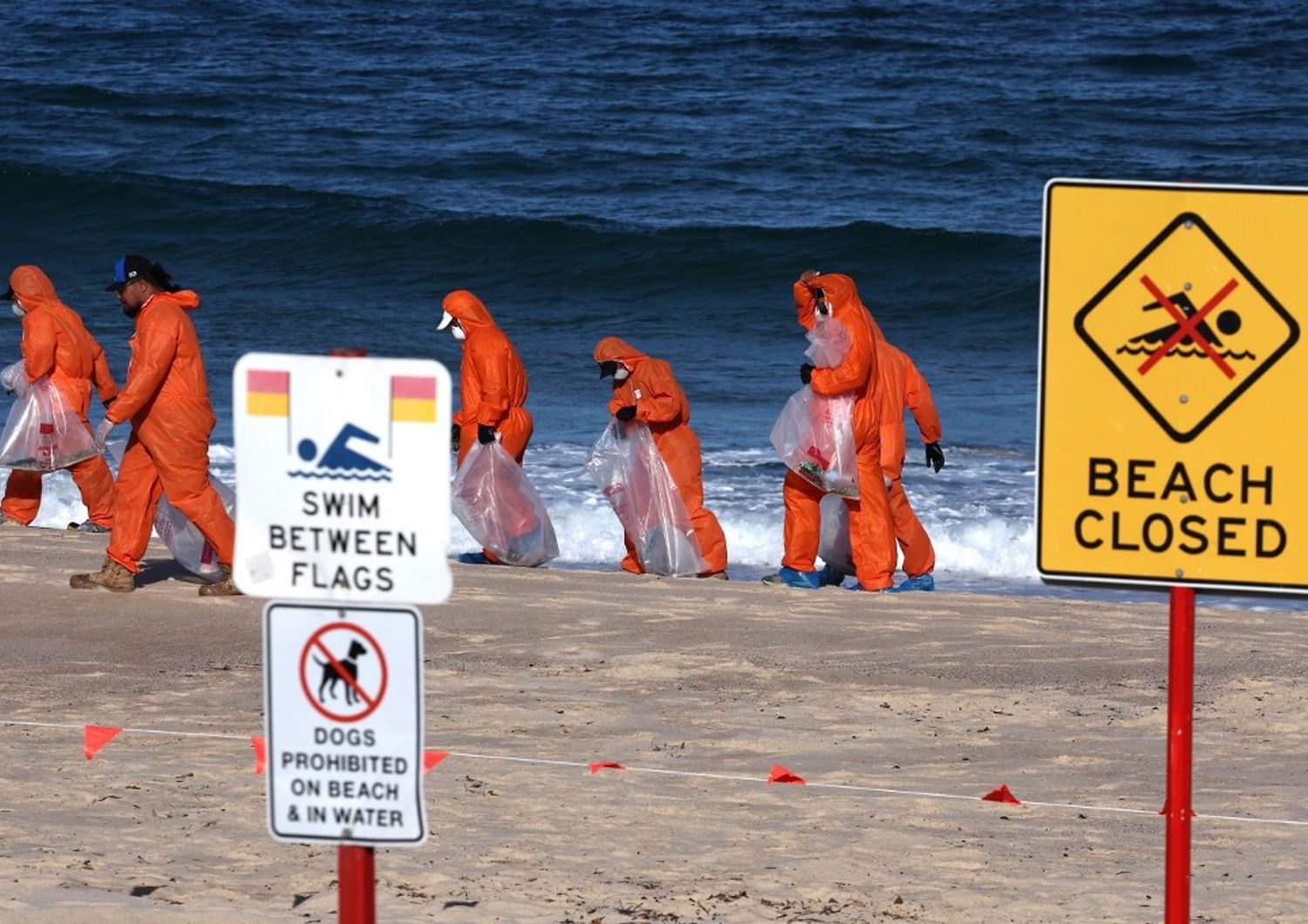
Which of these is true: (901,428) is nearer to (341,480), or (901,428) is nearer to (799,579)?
(799,579)

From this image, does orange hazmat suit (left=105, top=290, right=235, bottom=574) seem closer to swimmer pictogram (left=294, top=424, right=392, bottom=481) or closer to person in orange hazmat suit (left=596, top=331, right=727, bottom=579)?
person in orange hazmat suit (left=596, top=331, right=727, bottom=579)

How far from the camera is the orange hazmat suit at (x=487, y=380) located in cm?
1170

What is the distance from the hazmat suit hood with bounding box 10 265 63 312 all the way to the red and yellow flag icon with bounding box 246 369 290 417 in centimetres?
845

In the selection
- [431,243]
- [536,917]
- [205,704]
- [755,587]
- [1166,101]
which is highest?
[1166,101]

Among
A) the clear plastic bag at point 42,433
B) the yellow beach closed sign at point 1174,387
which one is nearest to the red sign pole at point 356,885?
the yellow beach closed sign at point 1174,387

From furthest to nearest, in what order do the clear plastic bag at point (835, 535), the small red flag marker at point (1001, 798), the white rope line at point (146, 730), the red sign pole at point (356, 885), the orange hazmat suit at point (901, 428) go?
the clear plastic bag at point (835, 535) < the orange hazmat suit at point (901, 428) < the white rope line at point (146, 730) < the small red flag marker at point (1001, 798) < the red sign pole at point (356, 885)

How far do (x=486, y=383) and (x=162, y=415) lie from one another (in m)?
2.50

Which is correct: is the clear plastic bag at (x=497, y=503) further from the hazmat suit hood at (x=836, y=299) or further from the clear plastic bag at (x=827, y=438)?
the hazmat suit hood at (x=836, y=299)

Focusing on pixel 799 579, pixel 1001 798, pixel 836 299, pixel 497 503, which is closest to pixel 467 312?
pixel 497 503

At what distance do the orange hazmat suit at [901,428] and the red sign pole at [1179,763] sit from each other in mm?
7095

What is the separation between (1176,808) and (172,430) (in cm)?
639

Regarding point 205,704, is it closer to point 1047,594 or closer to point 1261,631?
point 1261,631

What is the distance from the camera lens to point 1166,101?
105 ft

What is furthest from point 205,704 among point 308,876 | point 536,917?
point 536,917
